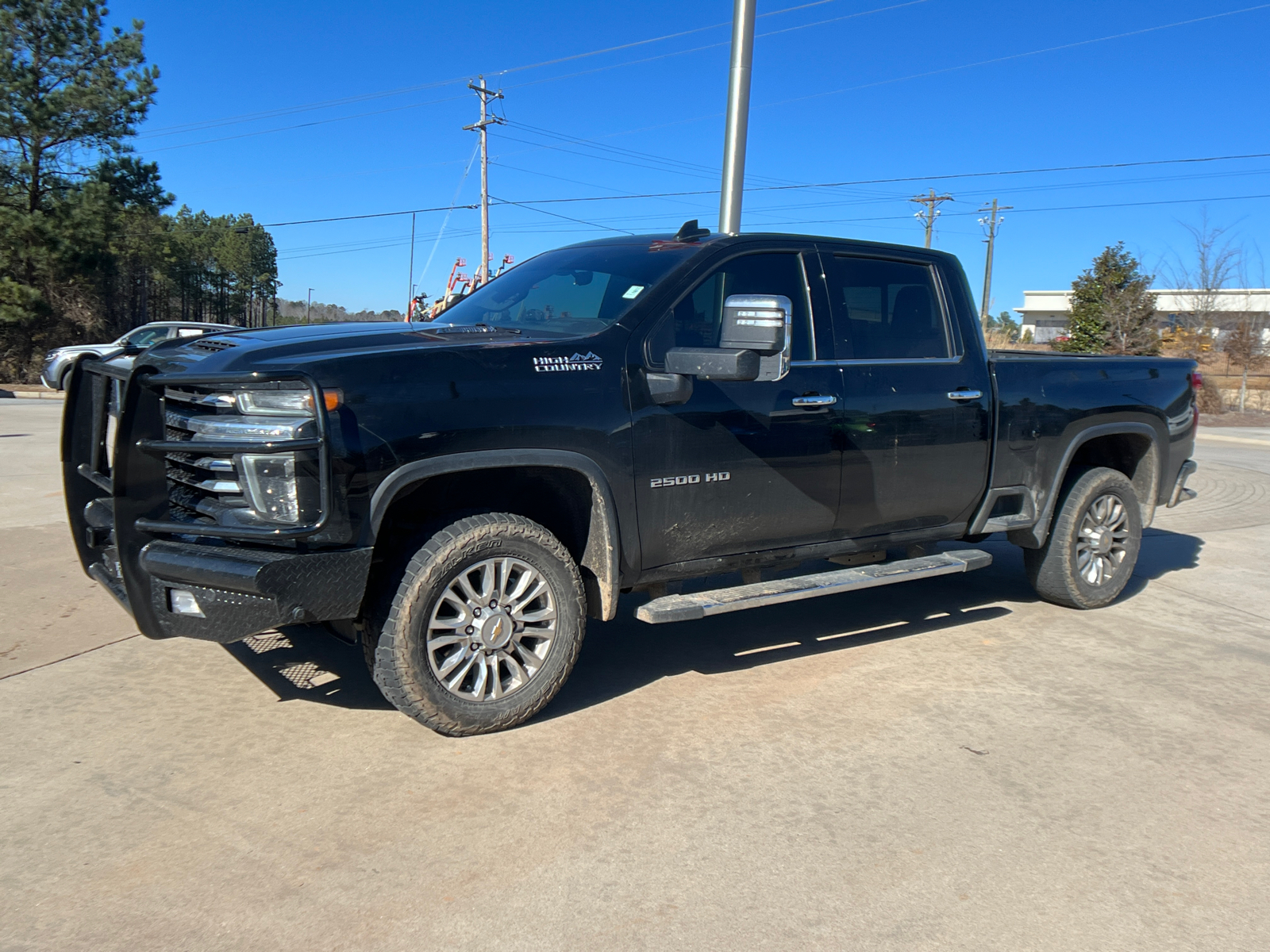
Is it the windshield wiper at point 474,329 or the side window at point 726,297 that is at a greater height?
the side window at point 726,297

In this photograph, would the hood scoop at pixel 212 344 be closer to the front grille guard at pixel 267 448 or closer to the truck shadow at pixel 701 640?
the front grille guard at pixel 267 448

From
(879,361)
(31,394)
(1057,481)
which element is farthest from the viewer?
(31,394)

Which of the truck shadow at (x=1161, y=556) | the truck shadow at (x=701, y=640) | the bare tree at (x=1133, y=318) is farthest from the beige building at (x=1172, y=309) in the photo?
the truck shadow at (x=701, y=640)

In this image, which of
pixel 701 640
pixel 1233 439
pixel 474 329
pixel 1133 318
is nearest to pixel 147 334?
pixel 474 329

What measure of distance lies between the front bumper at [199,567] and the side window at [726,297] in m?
1.65

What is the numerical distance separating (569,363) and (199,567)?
62.9 inches

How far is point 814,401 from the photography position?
188 inches

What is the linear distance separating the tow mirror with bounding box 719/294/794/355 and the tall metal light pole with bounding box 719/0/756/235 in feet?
13.9

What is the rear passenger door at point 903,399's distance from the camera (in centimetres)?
501

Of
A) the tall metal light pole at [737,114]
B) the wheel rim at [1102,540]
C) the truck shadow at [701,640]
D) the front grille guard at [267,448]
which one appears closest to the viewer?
the front grille guard at [267,448]

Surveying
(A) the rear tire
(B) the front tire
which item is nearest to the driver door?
(B) the front tire

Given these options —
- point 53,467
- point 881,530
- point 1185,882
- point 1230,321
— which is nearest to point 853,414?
point 881,530

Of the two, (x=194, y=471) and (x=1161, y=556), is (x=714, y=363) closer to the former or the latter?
(x=194, y=471)

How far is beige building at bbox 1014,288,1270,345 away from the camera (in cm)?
2844
